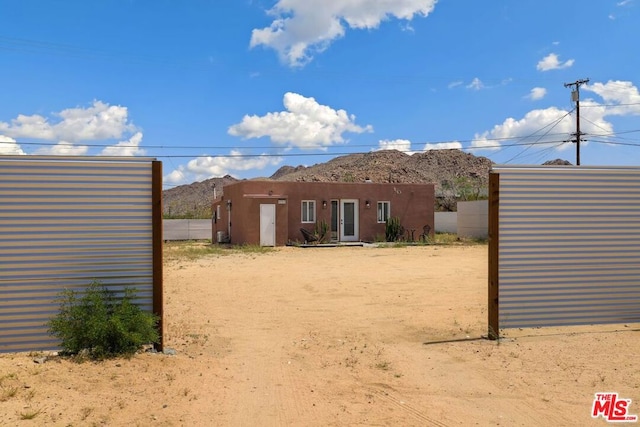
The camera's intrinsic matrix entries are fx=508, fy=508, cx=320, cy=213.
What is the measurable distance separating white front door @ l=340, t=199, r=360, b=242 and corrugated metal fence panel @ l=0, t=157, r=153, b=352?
70.9 ft

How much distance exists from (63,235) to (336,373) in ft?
11.4

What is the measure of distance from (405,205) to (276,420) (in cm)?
2500

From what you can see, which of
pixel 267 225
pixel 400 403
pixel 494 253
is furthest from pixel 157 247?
pixel 267 225

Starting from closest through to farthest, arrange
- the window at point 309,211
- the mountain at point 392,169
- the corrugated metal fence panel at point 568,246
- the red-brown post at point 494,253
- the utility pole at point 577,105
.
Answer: the red-brown post at point 494,253 < the corrugated metal fence panel at point 568,246 < the window at point 309,211 < the utility pole at point 577,105 < the mountain at point 392,169

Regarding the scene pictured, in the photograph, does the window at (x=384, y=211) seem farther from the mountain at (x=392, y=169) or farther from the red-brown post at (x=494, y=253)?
the mountain at (x=392, y=169)

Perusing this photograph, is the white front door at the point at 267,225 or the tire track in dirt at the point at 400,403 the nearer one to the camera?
the tire track in dirt at the point at 400,403

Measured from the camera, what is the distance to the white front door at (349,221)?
27.4m

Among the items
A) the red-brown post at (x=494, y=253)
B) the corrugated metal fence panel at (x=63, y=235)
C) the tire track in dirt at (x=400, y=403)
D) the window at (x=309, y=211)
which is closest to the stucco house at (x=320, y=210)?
the window at (x=309, y=211)

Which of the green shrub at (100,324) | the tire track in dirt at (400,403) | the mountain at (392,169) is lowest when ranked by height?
the tire track in dirt at (400,403)

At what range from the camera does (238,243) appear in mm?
26578

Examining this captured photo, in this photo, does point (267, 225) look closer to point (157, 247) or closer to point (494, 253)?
point (494, 253)

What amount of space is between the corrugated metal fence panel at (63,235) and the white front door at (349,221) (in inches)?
851

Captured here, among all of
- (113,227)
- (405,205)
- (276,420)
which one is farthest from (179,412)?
(405,205)

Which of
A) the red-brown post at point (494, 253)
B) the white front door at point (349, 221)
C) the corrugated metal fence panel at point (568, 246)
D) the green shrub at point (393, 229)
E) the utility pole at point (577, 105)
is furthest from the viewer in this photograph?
the utility pole at point (577, 105)
